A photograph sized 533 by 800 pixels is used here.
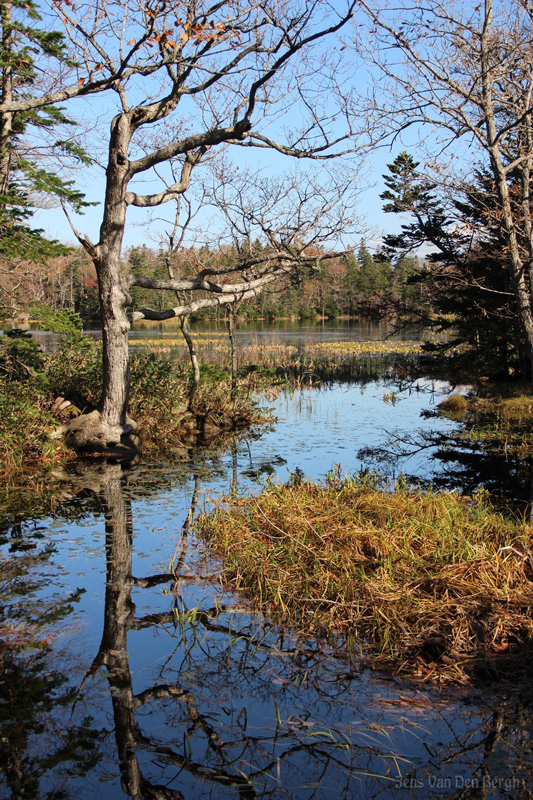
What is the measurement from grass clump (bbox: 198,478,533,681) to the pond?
0.23 m

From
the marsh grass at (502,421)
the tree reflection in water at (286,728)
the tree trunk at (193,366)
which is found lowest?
the tree reflection in water at (286,728)

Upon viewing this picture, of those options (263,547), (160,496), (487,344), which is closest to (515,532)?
(263,547)

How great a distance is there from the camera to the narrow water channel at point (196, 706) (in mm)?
3342

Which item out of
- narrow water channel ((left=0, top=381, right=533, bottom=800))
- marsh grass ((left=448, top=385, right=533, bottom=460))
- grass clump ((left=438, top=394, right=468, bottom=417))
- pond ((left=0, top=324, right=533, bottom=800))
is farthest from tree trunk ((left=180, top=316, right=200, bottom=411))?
narrow water channel ((left=0, top=381, right=533, bottom=800))

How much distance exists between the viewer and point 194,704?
4043 mm

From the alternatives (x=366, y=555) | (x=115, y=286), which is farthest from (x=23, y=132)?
(x=366, y=555)

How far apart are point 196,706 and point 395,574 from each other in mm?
2064

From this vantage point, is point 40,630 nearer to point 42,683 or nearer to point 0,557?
point 42,683

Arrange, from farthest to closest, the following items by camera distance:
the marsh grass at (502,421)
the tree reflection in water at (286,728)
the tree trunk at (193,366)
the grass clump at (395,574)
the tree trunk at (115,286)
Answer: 1. the tree trunk at (193,366)
2. the marsh grass at (502,421)
3. the tree trunk at (115,286)
4. the grass clump at (395,574)
5. the tree reflection in water at (286,728)

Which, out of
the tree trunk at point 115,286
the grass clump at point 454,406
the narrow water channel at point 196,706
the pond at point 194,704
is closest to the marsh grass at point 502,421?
the grass clump at point 454,406

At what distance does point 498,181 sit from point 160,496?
7.85 m

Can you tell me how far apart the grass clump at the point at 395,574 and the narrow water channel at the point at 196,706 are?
0.25 metres

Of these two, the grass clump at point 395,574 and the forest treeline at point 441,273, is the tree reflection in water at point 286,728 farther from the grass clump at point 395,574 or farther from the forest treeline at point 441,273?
the forest treeline at point 441,273

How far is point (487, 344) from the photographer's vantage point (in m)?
20.6
